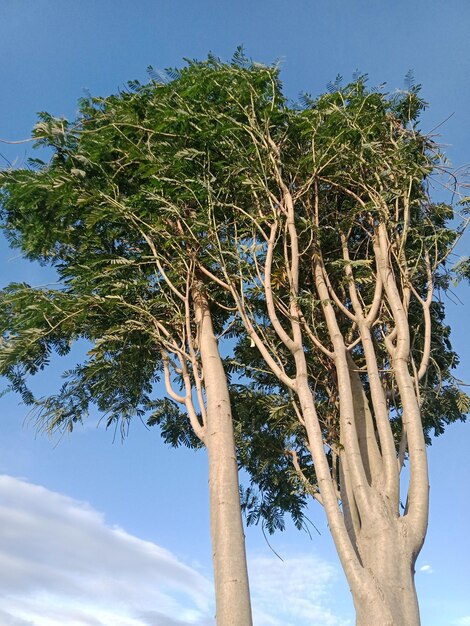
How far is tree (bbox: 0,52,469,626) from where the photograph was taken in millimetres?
10914

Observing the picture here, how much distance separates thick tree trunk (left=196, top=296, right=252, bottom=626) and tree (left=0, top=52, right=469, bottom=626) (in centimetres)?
6

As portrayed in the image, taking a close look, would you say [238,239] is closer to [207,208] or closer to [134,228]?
[207,208]

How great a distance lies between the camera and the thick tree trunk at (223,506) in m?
8.48

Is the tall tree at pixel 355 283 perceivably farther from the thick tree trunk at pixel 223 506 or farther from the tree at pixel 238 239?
the thick tree trunk at pixel 223 506

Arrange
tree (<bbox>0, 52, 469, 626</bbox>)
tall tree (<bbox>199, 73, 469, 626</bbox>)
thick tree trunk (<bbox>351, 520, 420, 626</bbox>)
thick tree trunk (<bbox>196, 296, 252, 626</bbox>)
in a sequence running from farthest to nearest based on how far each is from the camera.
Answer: tree (<bbox>0, 52, 469, 626</bbox>)
tall tree (<bbox>199, 73, 469, 626</bbox>)
thick tree trunk (<bbox>196, 296, 252, 626</bbox>)
thick tree trunk (<bbox>351, 520, 420, 626</bbox>)

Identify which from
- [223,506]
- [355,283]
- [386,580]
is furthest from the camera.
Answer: [355,283]

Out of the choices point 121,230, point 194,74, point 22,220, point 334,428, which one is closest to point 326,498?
point 334,428

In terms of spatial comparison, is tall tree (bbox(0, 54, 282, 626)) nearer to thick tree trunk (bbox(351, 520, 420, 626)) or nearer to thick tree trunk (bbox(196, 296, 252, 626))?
thick tree trunk (bbox(196, 296, 252, 626))

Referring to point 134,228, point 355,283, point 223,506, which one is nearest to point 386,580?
point 223,506

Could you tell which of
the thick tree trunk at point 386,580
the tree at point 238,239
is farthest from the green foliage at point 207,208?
the thick tree trunk at point 386,580

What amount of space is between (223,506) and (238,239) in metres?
4.96

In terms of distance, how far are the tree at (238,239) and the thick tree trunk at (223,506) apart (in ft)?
0.18

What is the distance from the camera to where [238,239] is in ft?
38.3

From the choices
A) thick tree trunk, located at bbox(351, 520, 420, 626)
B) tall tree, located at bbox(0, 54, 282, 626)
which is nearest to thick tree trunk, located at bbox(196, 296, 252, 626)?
tall tree, located at bbox(0, 54, 282, 626)
